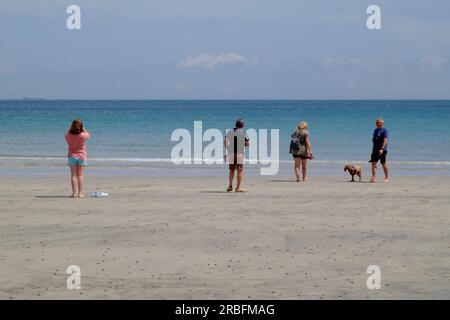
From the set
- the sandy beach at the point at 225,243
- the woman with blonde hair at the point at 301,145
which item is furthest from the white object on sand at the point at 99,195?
the woman with blonde hair at the point at 301,145

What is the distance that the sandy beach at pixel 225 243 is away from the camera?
27.6ft

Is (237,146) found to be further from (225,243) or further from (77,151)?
(225,243)

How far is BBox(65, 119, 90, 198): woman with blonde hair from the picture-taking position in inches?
615

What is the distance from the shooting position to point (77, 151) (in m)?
15.8

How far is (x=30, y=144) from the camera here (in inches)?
1646

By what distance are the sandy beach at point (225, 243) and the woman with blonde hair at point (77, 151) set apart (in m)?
0.57

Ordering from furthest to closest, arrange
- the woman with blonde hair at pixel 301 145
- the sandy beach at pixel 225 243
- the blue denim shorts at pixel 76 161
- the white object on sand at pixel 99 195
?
the woman with blonde hair at pixel 301 145
the white object on sand at pixel 99 195
the blue denim shorts at pixel 76 161
the sandy beach at pixel 225 243

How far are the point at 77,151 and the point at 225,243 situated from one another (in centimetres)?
591

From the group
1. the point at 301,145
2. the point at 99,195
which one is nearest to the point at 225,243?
the point at 99,195

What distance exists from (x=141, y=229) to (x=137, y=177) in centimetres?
992

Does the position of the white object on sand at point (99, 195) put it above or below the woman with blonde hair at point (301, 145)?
below

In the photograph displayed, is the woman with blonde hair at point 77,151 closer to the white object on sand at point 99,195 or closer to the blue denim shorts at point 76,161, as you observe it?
the blue denim shorts at point 76,161
